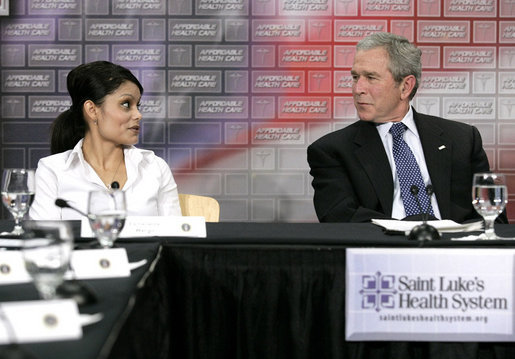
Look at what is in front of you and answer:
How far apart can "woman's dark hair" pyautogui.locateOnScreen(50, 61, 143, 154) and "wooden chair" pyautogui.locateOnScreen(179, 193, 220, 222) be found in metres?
0.52

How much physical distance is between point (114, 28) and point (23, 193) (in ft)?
8.25

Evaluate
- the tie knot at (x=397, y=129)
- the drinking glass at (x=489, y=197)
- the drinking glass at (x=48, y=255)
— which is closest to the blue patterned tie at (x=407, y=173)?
the tie knot at (x=397, y=129)

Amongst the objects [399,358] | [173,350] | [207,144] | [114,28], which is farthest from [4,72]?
[399,358]

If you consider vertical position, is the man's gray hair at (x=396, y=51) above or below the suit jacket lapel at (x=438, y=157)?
above

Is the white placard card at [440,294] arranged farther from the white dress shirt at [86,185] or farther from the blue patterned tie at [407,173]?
the white dress shirt at [86,185]

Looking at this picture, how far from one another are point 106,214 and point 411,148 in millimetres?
1563

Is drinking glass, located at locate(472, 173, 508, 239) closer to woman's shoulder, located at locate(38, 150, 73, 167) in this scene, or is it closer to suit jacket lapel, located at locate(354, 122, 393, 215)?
suit jacket lapel, located at locate(354, 122, 393, 215)

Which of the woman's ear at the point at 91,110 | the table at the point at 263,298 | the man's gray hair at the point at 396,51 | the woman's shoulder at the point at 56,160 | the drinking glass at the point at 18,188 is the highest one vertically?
the man's gray hair at the point at 396,51

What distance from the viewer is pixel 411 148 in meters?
2.75

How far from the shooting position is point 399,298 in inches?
63.9

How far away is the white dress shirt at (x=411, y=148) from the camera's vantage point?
2643mm

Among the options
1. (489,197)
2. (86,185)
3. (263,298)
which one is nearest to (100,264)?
(263,298)

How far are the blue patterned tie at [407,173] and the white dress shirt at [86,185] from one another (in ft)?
2.87

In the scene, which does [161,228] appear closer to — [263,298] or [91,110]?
[263,298]
